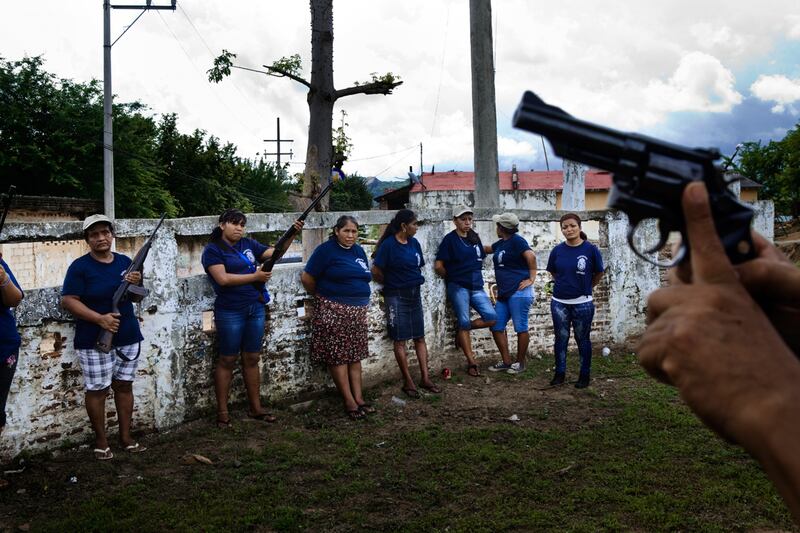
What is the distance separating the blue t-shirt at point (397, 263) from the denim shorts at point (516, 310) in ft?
4.60

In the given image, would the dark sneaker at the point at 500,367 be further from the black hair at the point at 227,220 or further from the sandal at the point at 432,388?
the black hair at the point at 227,220

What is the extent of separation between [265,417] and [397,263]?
2.11m

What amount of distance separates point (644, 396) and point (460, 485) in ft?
10.3

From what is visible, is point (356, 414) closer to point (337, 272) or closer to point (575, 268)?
point (337, 272)

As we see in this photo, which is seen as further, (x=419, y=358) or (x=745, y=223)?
(x=419, y=358)

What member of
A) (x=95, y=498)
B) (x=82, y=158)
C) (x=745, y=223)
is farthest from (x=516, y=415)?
(x=82, y=158)

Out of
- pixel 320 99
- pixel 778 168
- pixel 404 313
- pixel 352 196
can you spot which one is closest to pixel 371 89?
pixel 320 99

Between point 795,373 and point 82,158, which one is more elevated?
point 82,158

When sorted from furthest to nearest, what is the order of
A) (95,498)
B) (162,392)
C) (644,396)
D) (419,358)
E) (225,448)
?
(419,358) → (644,396) → (162,392) → (225,448) → (95,498)

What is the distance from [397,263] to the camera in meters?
7.45

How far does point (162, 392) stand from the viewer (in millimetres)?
6117

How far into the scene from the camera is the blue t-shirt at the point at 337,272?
6.75m

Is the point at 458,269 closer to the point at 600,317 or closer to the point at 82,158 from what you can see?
the point at 600,317

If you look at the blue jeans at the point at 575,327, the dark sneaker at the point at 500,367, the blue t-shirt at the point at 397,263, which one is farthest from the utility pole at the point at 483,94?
the blue t-shirt at the point at 397,263
